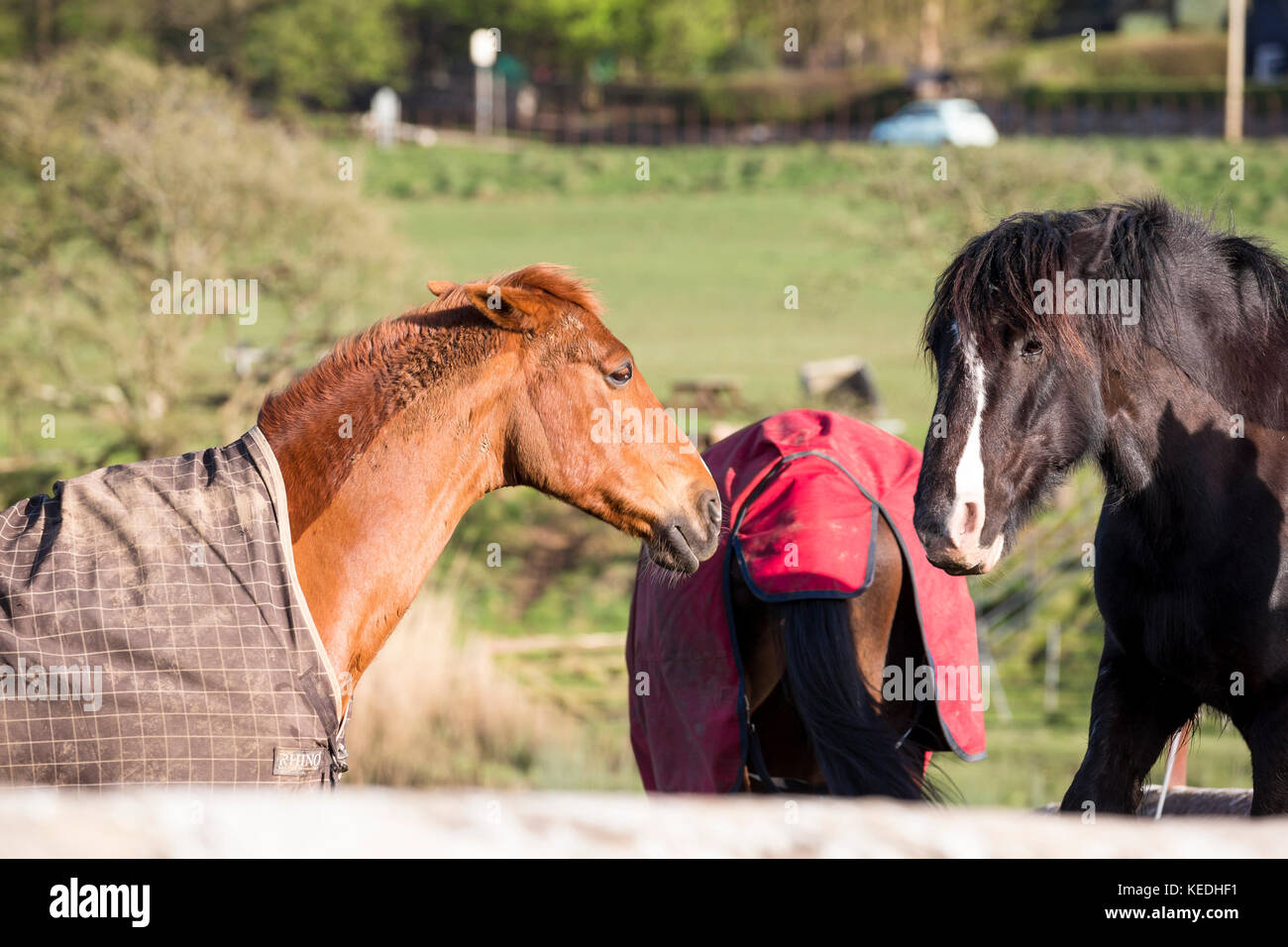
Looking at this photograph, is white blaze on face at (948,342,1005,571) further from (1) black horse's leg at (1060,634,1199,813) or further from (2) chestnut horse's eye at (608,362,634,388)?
(2) chestnut horse's eye at (608,362,634,388)

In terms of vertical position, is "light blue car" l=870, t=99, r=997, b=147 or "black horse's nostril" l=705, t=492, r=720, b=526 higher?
"light blue car" l=870, t=99, r=997, b=147

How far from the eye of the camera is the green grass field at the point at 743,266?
11016 mm

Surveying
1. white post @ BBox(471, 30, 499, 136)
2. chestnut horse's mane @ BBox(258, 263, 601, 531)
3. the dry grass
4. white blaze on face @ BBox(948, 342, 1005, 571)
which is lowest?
the dry grass

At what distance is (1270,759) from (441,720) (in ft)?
26.3

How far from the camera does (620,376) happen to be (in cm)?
294

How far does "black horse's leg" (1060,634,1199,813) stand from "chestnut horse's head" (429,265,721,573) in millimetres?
977

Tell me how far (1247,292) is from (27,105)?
16532 millimetres

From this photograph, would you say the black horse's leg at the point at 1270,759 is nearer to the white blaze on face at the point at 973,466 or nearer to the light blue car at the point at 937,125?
the white blaze on face at the point at 973,466

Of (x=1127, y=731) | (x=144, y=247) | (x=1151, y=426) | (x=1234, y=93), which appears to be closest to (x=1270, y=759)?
(x=1127, y=731)

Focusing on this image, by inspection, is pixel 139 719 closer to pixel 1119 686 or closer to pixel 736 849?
pixel 736 849

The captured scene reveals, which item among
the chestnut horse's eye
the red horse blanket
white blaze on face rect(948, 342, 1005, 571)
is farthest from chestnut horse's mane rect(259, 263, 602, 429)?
white blaze on face rect(948, 342, 1005, 571)

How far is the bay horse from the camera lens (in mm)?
2494

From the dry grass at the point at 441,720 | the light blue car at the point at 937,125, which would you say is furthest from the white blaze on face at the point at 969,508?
the light blue car at the point at 937,125
